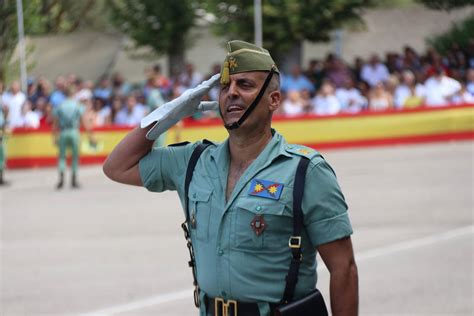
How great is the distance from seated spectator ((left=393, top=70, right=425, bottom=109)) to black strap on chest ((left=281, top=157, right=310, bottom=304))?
18775mm

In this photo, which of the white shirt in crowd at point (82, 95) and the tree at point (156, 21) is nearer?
the white shirt in crowd at point (82, 95)

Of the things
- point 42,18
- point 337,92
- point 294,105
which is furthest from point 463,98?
point 42,18

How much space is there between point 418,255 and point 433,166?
26.4 ft

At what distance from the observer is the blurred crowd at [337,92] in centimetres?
2228

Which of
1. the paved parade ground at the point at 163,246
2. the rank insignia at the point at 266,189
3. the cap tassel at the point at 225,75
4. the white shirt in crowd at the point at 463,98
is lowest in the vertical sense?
the paved parade ground at the point at 163,246

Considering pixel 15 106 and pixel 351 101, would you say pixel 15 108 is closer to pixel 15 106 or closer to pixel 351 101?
pixel 15 106

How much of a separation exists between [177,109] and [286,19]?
73.9 feet

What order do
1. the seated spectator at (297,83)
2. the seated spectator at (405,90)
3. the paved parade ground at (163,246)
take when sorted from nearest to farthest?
1. the paved parade ground at (163,246)
2. the seated spectator at (405,90)
3. the seated spectator at (297,83)

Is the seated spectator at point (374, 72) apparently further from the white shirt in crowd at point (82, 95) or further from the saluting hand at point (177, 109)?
the saluting hand at point (177, 109)

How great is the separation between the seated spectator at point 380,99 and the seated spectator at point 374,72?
4.33ft

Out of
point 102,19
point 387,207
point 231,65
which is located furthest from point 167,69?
point 231,65

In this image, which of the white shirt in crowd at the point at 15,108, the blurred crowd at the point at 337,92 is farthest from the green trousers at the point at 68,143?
the white shirt in crowd at the point at 15,108

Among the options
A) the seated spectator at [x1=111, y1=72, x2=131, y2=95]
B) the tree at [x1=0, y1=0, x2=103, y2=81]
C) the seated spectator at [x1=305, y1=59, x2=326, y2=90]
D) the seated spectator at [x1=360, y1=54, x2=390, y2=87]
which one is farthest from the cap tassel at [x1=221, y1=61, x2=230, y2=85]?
the seated spectator at [x1=111, y1=72, x2=131, y2=95]

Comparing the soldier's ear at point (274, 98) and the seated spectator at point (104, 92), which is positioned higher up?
the soldier's ear at point (274, 98)
